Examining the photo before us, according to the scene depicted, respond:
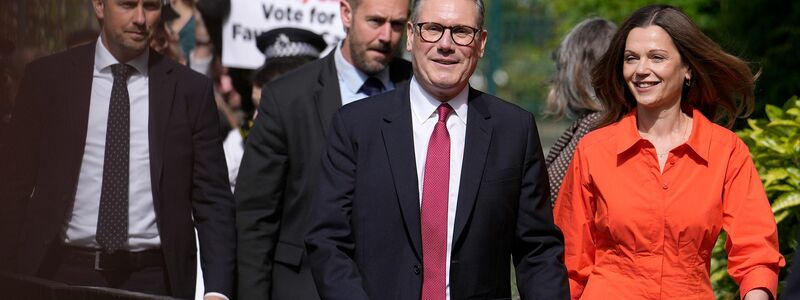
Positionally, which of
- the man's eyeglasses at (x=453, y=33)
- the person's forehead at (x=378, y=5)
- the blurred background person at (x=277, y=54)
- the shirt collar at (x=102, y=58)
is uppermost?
the man's eyeglasses at (x=453, y=33)

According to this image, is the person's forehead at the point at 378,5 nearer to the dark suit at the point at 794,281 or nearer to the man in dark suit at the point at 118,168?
the man in dark suit at the point at 118,168

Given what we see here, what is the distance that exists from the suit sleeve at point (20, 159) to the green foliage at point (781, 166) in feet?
11.4

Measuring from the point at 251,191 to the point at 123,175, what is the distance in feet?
2.05

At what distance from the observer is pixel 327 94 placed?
5.32 metres

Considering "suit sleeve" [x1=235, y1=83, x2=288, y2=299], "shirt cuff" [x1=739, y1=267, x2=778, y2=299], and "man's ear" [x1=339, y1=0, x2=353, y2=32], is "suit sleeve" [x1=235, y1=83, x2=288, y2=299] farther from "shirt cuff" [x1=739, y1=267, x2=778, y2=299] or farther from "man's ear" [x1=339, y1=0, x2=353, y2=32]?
"shirt cuff" [x1=739, y1=267, x2=778, y2=299]

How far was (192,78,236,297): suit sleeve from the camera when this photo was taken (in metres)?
4.83

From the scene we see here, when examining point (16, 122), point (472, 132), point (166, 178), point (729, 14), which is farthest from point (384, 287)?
point (729, 14)

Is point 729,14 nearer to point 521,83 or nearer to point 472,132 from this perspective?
point 521,83

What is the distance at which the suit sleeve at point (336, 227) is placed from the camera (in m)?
4.08

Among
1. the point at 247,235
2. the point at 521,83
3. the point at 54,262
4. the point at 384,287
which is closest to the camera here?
the point at 384,287

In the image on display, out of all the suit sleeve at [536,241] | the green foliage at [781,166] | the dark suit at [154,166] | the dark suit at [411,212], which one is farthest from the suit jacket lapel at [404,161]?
the green foliage at [781,166]

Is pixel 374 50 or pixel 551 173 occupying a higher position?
pixel 374 50

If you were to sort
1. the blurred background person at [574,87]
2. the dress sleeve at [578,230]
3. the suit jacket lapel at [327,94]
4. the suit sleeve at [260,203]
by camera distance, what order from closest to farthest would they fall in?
the dress sleeve at [578,230] → the suit sleeve at [260,203] → the suit jacket lapel at [327,94] → the blurred background person at [574,87]

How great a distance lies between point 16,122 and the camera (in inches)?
172
